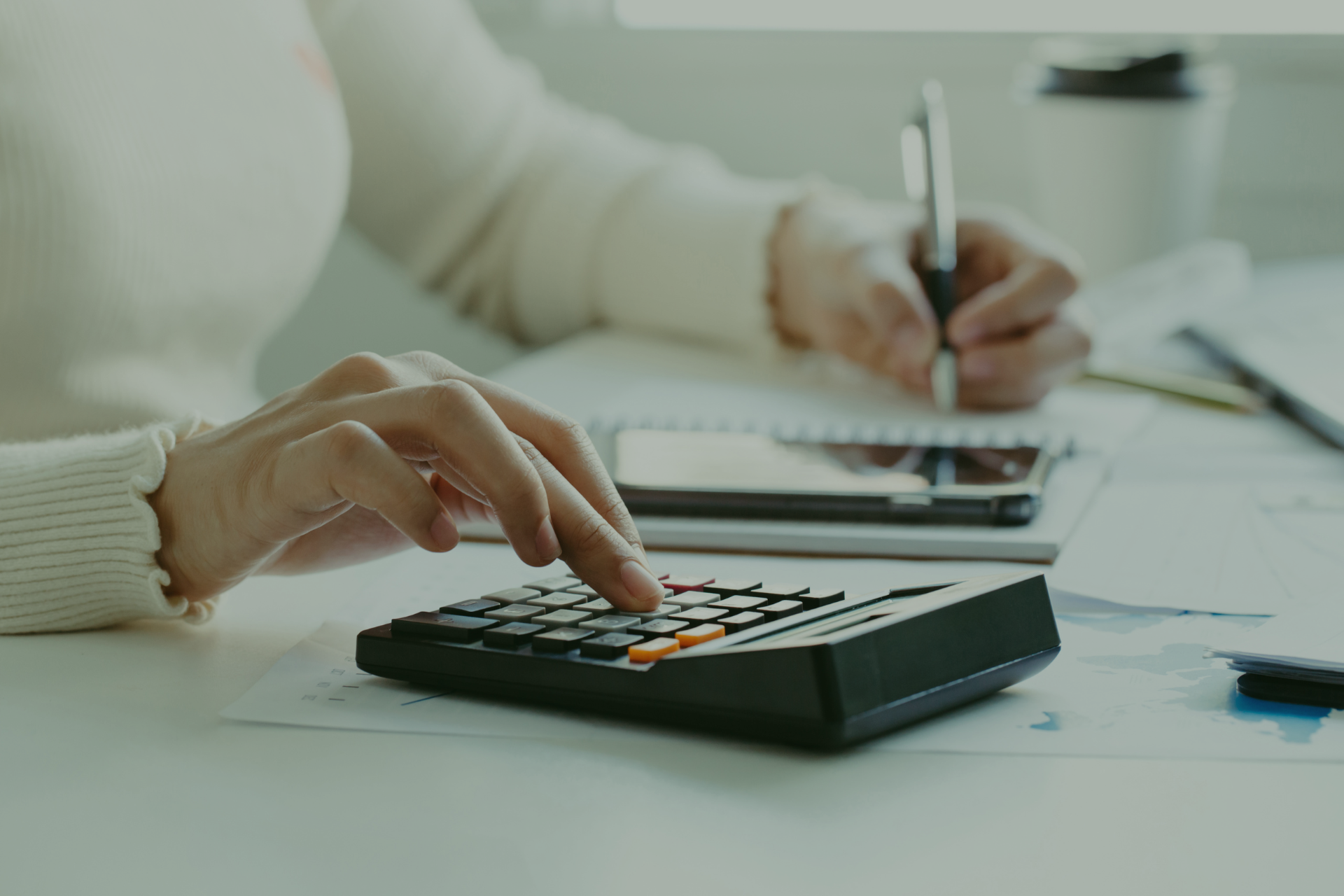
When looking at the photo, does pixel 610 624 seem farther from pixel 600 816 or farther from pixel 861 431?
pixel 861 431

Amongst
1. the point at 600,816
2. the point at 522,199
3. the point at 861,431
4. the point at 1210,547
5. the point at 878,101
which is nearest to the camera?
the point at 600,816

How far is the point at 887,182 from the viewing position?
4.70 ft

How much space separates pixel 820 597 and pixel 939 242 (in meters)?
0.51

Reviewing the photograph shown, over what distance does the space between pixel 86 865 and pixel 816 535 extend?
12.1 inches

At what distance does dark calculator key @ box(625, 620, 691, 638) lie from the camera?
346 millimetres

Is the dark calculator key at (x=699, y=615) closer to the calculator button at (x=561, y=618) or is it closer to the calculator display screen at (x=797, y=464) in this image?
the calculator button at (x=561, y=618)

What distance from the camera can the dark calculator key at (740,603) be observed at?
369 millimetres

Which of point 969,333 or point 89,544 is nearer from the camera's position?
point 89,544

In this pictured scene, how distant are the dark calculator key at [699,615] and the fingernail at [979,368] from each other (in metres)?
0.46

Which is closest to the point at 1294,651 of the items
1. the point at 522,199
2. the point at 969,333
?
the point at 969,333

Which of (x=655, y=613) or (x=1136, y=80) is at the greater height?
(x=1136, y=80)

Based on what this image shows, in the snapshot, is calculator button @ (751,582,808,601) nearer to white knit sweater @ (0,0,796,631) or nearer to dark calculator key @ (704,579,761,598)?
dark calculator key @ (704,579,761,598)

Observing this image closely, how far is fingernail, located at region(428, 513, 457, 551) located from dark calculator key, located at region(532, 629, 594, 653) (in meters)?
0.05

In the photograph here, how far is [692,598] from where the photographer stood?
380 millimetres
